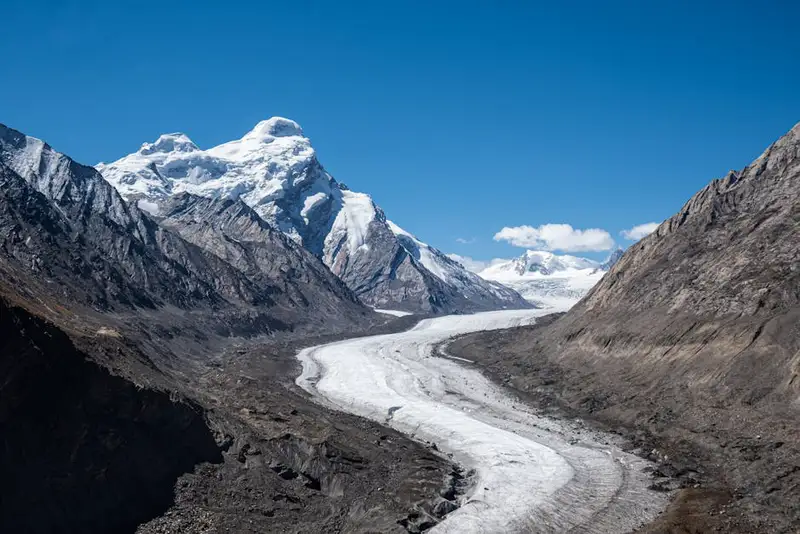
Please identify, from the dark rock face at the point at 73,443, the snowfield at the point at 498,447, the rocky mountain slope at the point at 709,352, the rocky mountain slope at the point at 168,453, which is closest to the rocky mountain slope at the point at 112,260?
the rocky mountain slope at the point at 168,453

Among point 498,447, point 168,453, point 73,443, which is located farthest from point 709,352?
point 73,443

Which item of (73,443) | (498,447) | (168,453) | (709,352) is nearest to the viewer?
(73,443)

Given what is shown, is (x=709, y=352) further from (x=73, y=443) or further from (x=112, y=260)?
(x=112, y=260)

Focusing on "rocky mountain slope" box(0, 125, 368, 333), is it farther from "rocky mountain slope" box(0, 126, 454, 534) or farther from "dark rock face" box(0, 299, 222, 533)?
"dark rock face" box(0, 299, 222, 533)

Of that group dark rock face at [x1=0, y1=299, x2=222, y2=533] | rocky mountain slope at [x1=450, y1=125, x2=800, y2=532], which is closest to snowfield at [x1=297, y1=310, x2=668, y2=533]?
rocky mountain slope at [x1=450, y1=125, x2=800, y2=532]

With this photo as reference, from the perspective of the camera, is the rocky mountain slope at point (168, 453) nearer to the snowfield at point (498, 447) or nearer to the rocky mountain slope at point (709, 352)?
the snowfield at point (498, 447)


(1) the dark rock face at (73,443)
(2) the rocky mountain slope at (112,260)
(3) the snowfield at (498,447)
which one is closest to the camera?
(1) the dark rock face at (73,443)
